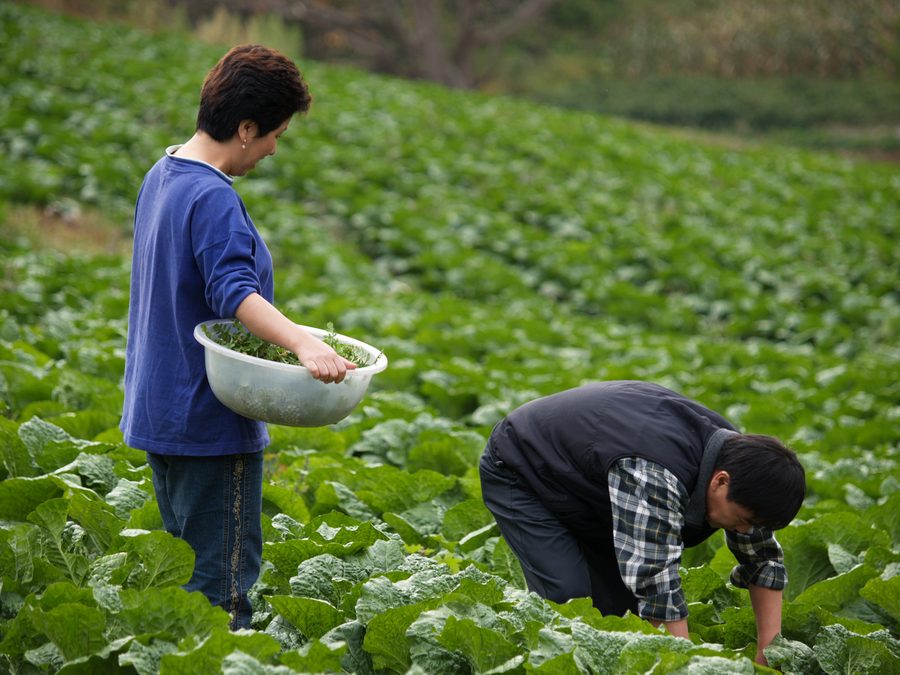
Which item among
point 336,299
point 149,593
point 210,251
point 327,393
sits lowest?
point 336,299

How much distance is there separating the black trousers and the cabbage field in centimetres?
13

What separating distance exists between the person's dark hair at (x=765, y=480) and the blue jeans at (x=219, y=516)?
126cm

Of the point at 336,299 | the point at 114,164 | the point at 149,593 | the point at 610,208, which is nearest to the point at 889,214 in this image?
the point at 610,208

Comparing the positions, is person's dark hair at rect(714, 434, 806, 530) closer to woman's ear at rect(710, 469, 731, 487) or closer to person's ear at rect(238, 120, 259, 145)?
woman's ear at rect(710, 469, 731, 487)

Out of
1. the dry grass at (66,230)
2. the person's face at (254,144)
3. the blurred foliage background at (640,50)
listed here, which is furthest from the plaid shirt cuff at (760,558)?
the blurred foliage background at (640,50)

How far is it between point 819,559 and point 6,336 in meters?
4.66

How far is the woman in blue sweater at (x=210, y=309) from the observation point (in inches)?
97.3

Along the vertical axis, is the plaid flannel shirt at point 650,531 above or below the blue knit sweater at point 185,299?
below

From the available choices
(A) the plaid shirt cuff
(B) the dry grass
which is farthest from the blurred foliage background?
(A) the plaid shirt cuff

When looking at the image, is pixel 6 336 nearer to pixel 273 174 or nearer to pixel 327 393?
pixel 327 393

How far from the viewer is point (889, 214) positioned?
596 inches

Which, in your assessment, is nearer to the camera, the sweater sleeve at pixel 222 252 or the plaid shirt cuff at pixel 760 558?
the sweater sleeve at pixel 222 252

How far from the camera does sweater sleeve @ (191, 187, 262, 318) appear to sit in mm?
2439

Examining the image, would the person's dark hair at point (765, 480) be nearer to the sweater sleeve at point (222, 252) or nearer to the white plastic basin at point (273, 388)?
the white plastic basin at point (273, 388)
